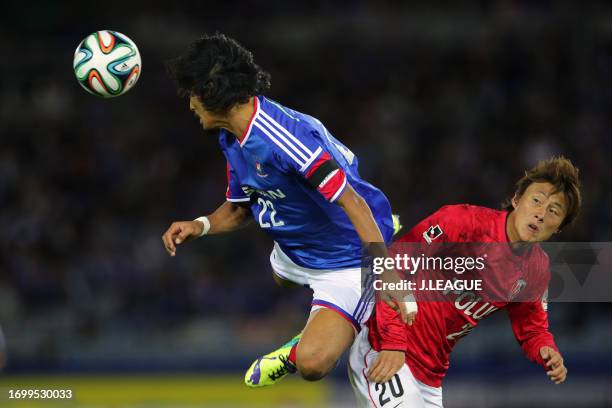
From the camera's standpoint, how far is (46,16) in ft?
42.9

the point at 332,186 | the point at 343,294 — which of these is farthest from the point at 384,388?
the point at 332,186

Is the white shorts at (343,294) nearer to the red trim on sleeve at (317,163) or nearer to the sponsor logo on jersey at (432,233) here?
the sponsor logo on jersey at (432,233)

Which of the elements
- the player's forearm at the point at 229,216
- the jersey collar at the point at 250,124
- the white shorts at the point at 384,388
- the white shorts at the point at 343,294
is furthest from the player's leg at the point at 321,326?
the jersey collar at the point at 250,124

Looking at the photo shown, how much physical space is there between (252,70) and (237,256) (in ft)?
18.2

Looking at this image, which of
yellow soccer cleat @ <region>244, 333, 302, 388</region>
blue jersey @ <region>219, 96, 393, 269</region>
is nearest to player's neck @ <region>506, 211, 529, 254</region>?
blue jersey @ <region>219, 96, 393, 269</region>

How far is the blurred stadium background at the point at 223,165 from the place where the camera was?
28.8 ft

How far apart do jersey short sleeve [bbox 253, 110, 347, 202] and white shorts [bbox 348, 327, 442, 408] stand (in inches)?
Answer: 38.8

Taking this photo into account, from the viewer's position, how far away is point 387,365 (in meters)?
4.68

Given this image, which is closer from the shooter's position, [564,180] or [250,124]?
[250,124]

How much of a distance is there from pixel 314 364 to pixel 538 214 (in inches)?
55.0

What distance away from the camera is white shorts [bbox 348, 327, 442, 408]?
4.78 meters

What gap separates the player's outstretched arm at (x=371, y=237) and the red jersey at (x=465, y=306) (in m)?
0.32

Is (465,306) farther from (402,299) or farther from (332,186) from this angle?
(332,186)

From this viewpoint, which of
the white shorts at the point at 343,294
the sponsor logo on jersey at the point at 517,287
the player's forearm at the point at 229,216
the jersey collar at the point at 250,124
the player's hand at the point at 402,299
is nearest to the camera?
the player's hand at the point at 402,299
